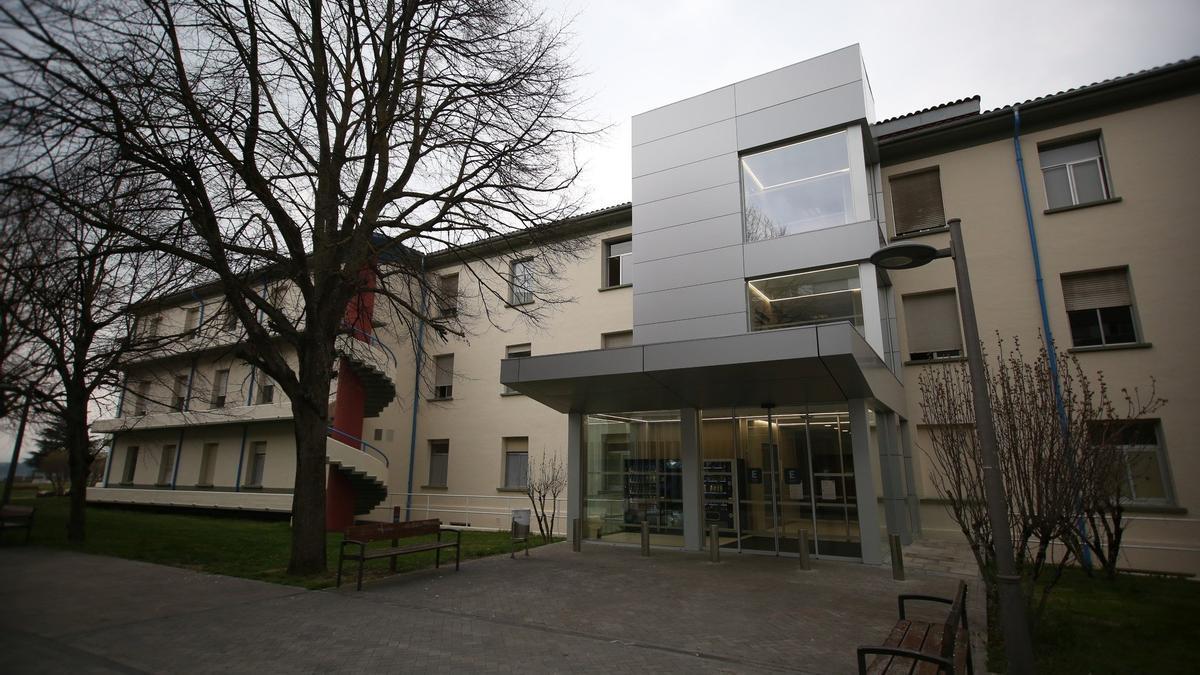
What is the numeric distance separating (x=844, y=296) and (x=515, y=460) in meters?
12.1

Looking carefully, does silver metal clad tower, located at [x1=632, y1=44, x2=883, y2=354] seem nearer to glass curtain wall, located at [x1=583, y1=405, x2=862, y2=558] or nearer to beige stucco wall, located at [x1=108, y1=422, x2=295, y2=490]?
glass curtain wall, located at [x1=583, y1=405, x2=862, y2=558]

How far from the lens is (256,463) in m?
22.8

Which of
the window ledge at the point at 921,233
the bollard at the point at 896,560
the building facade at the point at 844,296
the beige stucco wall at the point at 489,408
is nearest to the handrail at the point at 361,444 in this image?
the beige stucco wall at the point at 489,408

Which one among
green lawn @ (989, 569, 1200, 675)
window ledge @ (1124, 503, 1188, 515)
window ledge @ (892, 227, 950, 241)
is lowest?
green lawn @ (989, 569, 1200, 675)

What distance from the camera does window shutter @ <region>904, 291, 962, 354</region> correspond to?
14734mm

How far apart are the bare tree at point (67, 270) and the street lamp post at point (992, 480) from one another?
6161mm

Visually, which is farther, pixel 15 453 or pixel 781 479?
pixel 781 479

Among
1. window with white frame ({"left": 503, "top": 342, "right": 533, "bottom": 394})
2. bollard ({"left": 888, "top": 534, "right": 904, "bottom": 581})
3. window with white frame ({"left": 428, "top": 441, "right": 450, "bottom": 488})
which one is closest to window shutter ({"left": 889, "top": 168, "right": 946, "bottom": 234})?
bollard ({"left": 888, "top": 534, "right": 904, "bottom": 581})

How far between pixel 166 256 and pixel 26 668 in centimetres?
706

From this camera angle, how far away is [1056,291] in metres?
13.5

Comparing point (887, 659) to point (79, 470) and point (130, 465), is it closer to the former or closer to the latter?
point (79, 470)

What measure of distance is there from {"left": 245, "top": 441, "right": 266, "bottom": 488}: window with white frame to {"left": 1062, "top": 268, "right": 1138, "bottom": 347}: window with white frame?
84.5ft

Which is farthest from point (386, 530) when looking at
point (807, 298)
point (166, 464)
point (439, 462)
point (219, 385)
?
point (166, 464)

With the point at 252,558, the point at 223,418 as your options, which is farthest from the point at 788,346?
the point at 223,418
